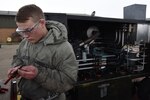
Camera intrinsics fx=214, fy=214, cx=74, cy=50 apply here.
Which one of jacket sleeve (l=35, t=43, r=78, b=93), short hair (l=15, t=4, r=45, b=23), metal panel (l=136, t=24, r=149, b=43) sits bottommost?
jacket sleeve (l=35, t=43, r=78, b=93)

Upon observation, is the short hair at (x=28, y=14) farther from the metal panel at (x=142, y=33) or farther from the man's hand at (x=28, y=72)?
the metal panel at (x=142, y=33)

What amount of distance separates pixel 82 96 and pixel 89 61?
1.44 feet

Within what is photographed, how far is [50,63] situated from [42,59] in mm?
61

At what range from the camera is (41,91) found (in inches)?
56.9

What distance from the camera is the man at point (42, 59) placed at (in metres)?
1.31

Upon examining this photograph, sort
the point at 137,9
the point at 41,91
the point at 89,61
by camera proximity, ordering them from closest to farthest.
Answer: the point at 41,91 → the point at 89,61 → the point at 137,9

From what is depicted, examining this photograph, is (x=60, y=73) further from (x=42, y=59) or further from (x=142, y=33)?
(x=142, y=33)

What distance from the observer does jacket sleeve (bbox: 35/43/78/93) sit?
1308 millimetres

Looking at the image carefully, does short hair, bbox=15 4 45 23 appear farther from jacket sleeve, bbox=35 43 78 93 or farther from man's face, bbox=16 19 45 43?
jacket sleeve, bbox=35 43 78 93

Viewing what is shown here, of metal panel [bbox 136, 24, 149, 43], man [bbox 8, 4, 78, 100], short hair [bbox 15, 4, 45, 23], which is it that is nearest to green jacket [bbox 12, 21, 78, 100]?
man [bbox 8, 4, 78, 100]

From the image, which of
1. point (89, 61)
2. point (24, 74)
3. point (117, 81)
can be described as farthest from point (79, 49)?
point (24, 74)

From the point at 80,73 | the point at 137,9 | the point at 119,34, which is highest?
the point at 137,9

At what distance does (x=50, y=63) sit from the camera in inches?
54.4

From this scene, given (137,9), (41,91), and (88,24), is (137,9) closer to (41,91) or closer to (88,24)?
(88,24)
